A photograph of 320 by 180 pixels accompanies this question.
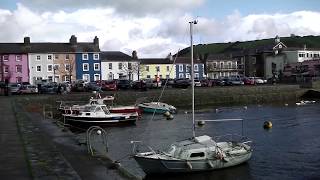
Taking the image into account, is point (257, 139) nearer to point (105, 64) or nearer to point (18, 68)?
point (18, 68)

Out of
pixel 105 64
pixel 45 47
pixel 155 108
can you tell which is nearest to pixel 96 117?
pixel 155 108

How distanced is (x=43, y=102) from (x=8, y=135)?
3247 centimetres

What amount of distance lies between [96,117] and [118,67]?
70.6 meters

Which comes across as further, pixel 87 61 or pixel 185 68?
pixel 185 68

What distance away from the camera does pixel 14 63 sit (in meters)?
102

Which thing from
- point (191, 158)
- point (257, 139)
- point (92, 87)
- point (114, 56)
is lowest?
point (257, 139)

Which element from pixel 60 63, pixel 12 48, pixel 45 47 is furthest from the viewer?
pixel 45 47

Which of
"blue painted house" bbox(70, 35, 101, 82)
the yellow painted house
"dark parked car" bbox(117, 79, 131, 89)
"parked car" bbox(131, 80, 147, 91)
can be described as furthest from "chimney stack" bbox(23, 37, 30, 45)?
"parked car" bbox(131, 80, 147, 91)

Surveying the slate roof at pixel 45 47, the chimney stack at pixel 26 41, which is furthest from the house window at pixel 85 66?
the chimney stack at pixel 26 41

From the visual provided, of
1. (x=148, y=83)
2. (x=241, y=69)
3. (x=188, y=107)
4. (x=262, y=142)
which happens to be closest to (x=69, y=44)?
(x=148, y=83)

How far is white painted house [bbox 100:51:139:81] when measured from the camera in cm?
11381

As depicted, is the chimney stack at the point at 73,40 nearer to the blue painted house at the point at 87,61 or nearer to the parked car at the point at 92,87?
the blue painted house at the point at 87,61

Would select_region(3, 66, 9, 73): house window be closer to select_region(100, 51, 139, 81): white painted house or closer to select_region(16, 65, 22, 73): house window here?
select_region(16, 65, 22, 73): house window

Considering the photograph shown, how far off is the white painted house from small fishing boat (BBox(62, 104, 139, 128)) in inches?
2617
